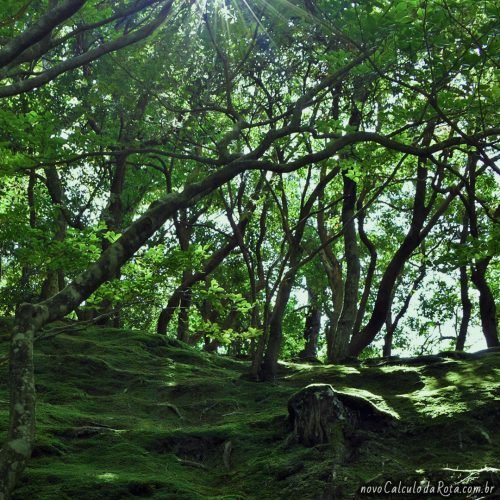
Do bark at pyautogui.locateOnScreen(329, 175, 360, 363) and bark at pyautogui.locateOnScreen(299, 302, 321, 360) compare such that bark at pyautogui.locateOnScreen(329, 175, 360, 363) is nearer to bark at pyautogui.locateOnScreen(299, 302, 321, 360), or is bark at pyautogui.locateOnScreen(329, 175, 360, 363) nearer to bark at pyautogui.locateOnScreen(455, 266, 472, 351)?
bark at pyautogui.locateOnScreen(455, 266, 472, 351)

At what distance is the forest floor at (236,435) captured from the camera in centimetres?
658

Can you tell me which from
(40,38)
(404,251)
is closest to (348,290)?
(404,251)

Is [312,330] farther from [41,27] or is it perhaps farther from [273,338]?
[41,27]

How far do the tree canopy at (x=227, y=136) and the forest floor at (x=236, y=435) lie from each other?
117 cm

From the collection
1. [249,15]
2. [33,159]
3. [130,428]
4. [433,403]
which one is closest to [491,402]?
[433,403]

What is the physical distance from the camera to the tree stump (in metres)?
7.49

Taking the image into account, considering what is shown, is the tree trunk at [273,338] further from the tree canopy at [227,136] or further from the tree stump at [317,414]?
the tree stump at [317,414]

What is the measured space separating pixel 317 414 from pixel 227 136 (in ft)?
13.3

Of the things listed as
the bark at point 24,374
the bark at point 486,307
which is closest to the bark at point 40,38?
the bark at point 24,374

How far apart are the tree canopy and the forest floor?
1165mm

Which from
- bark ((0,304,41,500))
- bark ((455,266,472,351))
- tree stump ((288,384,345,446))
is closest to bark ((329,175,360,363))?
bark ((455,266,472,351))

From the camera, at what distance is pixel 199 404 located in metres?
10.5

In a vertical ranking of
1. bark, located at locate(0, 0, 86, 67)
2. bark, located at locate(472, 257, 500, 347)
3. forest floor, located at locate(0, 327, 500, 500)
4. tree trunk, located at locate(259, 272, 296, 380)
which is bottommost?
forest floor, located at locate(0, 327, 500, 500)

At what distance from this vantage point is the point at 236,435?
829cm
